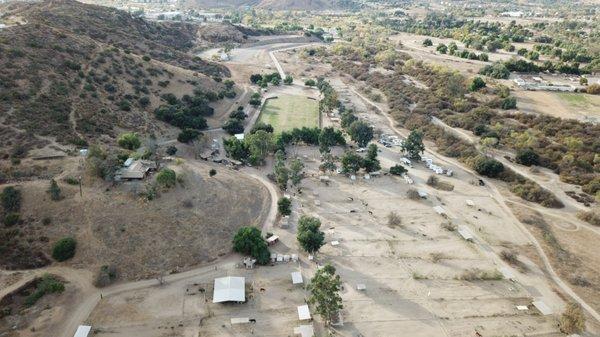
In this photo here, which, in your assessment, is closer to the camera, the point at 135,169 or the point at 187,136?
the point at 135,169

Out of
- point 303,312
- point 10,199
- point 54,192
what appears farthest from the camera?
point 54,192

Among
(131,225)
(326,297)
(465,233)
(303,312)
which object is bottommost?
(303,312)

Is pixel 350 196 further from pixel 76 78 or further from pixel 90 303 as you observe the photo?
pixel 76 78

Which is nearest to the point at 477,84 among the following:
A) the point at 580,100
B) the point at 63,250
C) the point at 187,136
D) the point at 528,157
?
the point at 580,100

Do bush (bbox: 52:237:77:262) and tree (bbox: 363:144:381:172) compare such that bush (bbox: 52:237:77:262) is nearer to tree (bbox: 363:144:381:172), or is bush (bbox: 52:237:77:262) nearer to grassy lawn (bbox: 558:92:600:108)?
tree (bbox: 363:144:381:172)

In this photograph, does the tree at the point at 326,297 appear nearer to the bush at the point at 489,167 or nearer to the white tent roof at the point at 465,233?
the white tent roof at the point at 465,233

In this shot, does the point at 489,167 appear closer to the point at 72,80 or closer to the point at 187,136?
the point at 187,136

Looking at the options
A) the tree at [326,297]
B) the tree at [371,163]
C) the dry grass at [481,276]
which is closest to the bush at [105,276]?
the tree at [326,297]
